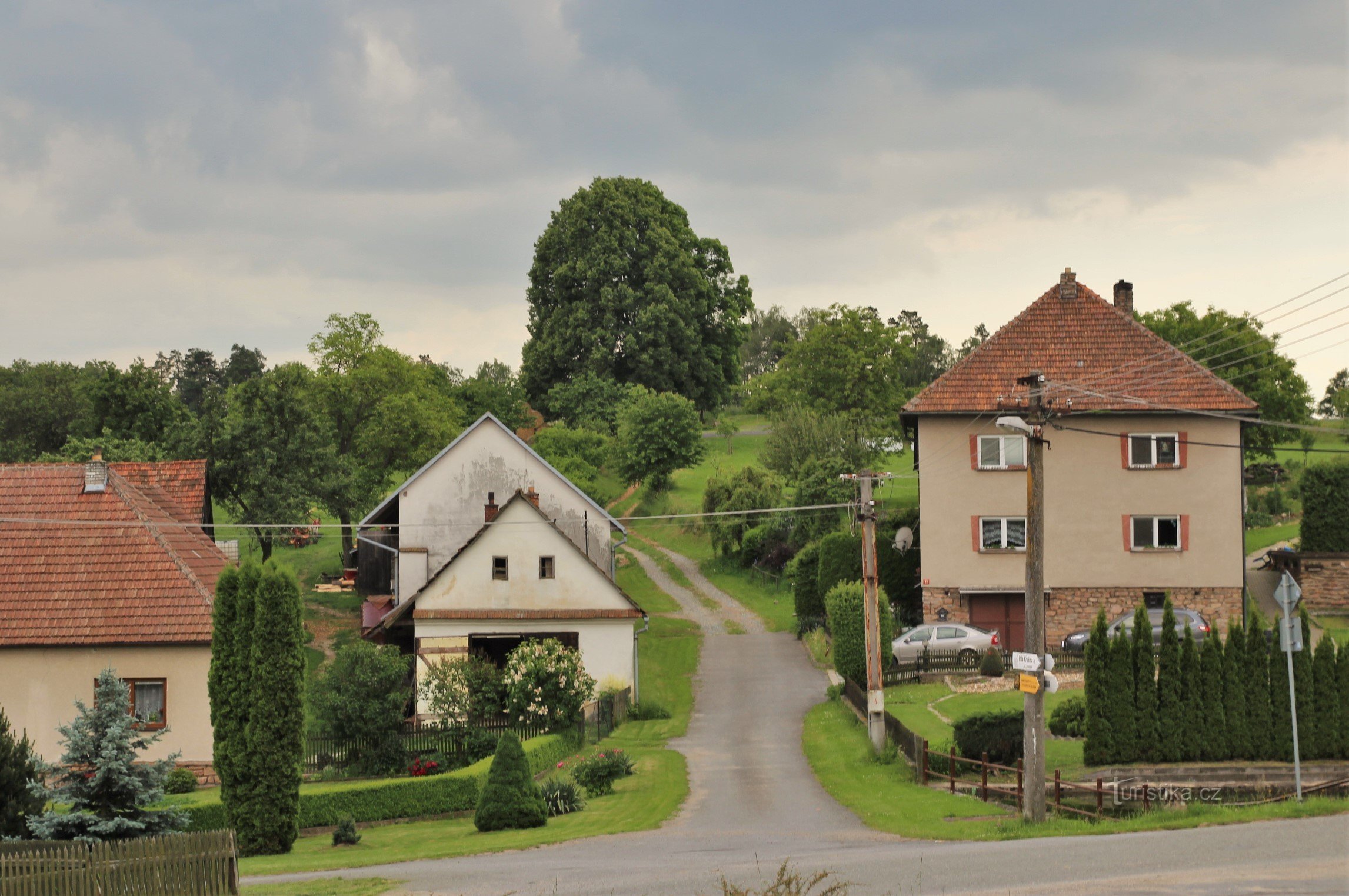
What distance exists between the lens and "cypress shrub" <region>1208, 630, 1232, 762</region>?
2298 centimetres

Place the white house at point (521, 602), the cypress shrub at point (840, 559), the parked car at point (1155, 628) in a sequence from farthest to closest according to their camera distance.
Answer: the cypress shrub at point (840, 559) < the white house at point (521, 602) < the parked car at point (1155, 628)

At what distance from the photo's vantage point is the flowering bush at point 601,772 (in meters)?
25.3

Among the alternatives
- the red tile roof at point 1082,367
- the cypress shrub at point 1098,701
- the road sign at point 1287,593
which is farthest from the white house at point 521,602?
the road sign at point 1287,593

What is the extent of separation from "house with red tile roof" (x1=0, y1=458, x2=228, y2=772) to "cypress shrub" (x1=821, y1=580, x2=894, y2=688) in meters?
17.1

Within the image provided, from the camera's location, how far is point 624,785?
2548 cm

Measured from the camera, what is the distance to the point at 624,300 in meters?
84.2

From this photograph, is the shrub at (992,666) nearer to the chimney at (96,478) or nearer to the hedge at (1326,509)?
the hedge at (1326,509)

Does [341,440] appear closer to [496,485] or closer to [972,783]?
[496,485]

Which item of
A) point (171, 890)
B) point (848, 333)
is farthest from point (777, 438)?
point (171, 890)

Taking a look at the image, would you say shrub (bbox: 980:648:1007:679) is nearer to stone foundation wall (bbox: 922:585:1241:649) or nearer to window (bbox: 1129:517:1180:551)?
stone foundation wall (bbox: 922:585:1241:649)

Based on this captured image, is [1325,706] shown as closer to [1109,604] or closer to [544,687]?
[1109,604]

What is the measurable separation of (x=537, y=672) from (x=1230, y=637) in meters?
16.1

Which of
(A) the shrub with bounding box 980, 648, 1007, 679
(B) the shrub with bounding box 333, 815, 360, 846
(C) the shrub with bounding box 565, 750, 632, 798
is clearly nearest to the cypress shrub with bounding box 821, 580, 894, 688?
(A) the shrub with bounding box 980, 648, 1007, 679

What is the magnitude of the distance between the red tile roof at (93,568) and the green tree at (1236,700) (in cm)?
2193
